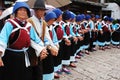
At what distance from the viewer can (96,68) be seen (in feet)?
29.1

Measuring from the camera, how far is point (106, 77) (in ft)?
25.2

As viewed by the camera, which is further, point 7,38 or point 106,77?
point 106,77

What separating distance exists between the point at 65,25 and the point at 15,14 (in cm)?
367

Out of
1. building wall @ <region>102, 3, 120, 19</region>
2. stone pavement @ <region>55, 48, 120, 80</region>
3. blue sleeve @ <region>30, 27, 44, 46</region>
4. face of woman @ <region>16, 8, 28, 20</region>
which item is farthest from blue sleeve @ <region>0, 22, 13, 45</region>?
building wall @ <region>102, 3, 120, 19</region>

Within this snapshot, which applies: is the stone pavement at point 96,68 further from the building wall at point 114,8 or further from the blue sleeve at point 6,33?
the building wall at point 114,8

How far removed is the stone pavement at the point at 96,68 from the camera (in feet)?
25.1

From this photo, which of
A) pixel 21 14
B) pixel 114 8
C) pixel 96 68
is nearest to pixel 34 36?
pixel 21 14

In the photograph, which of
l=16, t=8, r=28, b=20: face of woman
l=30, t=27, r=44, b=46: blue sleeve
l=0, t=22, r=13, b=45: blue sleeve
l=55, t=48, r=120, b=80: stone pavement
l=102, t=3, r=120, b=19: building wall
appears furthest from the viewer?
l=102, t=3, r=120, b=19: building wall

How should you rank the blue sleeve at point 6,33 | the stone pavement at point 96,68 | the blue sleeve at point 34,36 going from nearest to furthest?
the blue sleeve at point 6,33 < the blue sleeve at point 34,36 < the stone pavement at point 96,68

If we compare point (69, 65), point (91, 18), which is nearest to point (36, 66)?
point (69, 65)

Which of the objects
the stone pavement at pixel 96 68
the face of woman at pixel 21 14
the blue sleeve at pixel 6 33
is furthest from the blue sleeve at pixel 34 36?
the stone pavement at pixel 96 68

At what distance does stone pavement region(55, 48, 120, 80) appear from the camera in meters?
7.65

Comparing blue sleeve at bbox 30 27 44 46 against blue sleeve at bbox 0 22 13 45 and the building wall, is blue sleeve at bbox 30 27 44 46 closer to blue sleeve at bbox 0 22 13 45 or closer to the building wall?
blue sleeve at bbox 0 22 13 45

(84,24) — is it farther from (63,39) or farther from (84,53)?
(63,39)
